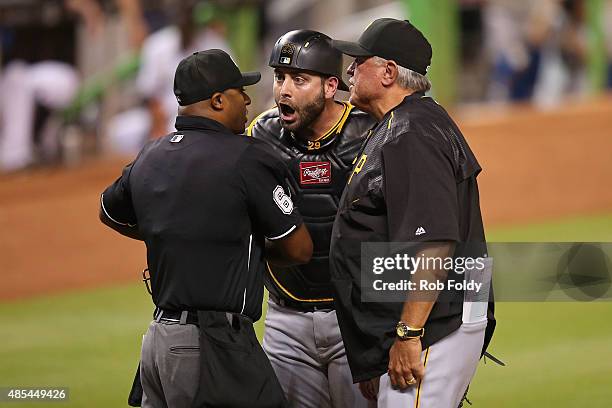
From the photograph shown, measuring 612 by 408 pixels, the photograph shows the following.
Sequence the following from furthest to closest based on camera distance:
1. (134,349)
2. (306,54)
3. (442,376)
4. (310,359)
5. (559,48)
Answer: (559,48), (134,349), (310,359), (306,54), (442,376)

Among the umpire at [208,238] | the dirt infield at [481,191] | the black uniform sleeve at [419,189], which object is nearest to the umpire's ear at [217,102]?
the umpire at [208,238]

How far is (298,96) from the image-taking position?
488cm

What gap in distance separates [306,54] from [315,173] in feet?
1.79

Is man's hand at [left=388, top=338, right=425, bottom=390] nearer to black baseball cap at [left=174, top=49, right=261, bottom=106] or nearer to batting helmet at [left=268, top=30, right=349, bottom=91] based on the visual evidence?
black baseball cap at [left=174, top=49, right=261, bottom=106]

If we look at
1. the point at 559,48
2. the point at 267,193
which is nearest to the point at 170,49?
the point at 559,48

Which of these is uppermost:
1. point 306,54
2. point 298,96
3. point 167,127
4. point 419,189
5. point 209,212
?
point 306,54

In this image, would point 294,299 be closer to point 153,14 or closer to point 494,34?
point 153,14

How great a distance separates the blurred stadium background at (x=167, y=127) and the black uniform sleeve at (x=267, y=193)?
3891 mm

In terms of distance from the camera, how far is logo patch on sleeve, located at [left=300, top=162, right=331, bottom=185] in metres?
4.96

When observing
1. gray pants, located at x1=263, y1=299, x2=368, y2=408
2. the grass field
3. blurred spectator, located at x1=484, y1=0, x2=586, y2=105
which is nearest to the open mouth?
gray pants, located at x1=263, y1=299, x2=368, y2=408

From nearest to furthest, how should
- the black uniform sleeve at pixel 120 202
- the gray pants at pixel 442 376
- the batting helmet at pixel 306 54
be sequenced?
the gray pants at pixel 442 376 → the black uniform sleeve at pixel 120 202 → the batting helmet at pixel 306 54

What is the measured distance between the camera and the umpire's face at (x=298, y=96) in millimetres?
4875

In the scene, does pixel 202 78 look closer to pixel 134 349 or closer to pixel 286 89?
pixel 286 89

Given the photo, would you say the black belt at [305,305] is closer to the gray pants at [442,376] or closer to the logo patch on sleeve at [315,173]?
the logo patch on sleeve at [315,173]
